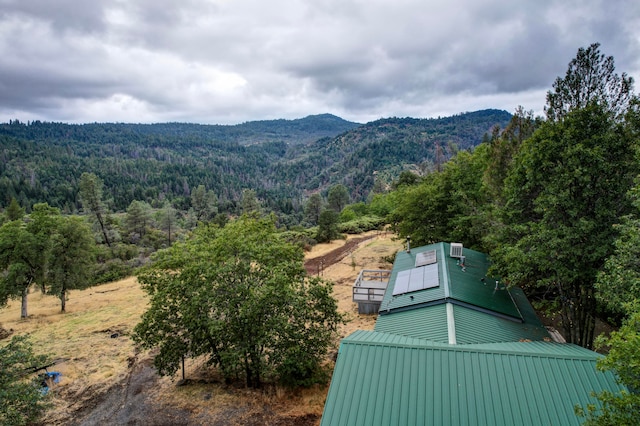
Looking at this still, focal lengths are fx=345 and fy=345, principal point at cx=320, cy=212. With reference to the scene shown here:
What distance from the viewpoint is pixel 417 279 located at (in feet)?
56.4

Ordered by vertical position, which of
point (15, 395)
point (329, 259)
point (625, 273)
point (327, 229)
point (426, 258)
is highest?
point (625, 273)

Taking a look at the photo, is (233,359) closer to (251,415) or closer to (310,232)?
(251,415)

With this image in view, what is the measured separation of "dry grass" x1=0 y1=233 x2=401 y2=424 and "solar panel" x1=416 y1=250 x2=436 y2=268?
4380mm

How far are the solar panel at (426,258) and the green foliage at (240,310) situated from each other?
7650 millimetres

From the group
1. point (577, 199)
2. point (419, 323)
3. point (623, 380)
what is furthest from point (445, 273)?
point (623, 380)

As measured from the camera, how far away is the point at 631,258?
29.3 feet

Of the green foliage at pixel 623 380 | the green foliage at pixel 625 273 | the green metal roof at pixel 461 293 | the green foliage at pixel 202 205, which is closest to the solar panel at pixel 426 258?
the green metal roof at pixel 461 293

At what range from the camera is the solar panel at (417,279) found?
1614 centimetres

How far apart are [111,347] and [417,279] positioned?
17.3 meters

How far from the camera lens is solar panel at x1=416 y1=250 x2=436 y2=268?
19.2 metres

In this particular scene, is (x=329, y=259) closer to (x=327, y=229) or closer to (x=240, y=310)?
(x=327, y=229)

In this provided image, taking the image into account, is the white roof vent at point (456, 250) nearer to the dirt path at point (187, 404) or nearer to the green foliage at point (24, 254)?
the dirt path at point (187, 404)

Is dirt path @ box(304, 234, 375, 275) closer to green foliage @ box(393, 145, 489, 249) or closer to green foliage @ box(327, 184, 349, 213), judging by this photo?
green foliage @ box(393, 145, 489, 249)

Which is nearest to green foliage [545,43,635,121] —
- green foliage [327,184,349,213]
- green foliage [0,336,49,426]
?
green foliage [0,336,49,426]
